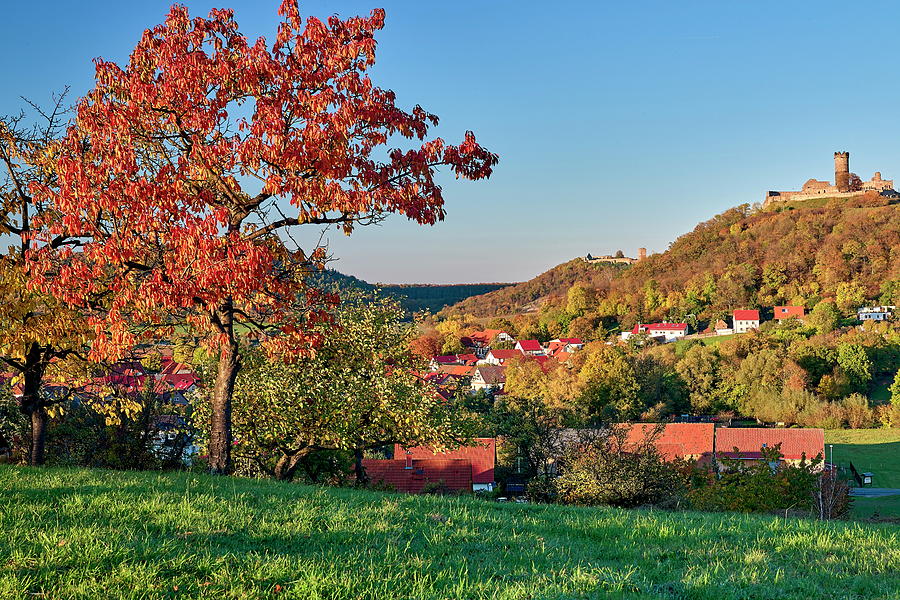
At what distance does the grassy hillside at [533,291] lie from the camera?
166 metres

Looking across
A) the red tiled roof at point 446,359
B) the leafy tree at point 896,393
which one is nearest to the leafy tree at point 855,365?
the leafy tree at point 896,393

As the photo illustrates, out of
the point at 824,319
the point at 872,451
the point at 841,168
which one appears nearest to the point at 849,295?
the point at 824,319

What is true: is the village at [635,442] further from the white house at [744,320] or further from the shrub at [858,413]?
the white house at [744,320]

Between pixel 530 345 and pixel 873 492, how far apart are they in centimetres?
7817

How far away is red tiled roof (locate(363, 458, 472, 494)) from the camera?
3003 centimetres

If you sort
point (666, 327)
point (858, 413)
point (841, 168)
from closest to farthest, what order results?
point (858, 413) < point (666, 327) < point (841, 168)

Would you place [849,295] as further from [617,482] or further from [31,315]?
[31,315]

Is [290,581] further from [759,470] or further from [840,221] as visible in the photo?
[840,221]

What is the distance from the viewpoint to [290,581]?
4531mm

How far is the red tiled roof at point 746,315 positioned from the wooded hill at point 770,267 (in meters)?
8.00

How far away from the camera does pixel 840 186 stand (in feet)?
599

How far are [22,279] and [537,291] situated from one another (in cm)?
16829

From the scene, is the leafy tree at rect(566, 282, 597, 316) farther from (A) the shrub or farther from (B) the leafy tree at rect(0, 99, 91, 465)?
(B) the leafy tree at rect(0, 99, 91, 465)

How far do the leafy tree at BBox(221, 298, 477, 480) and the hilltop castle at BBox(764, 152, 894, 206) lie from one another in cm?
18961
